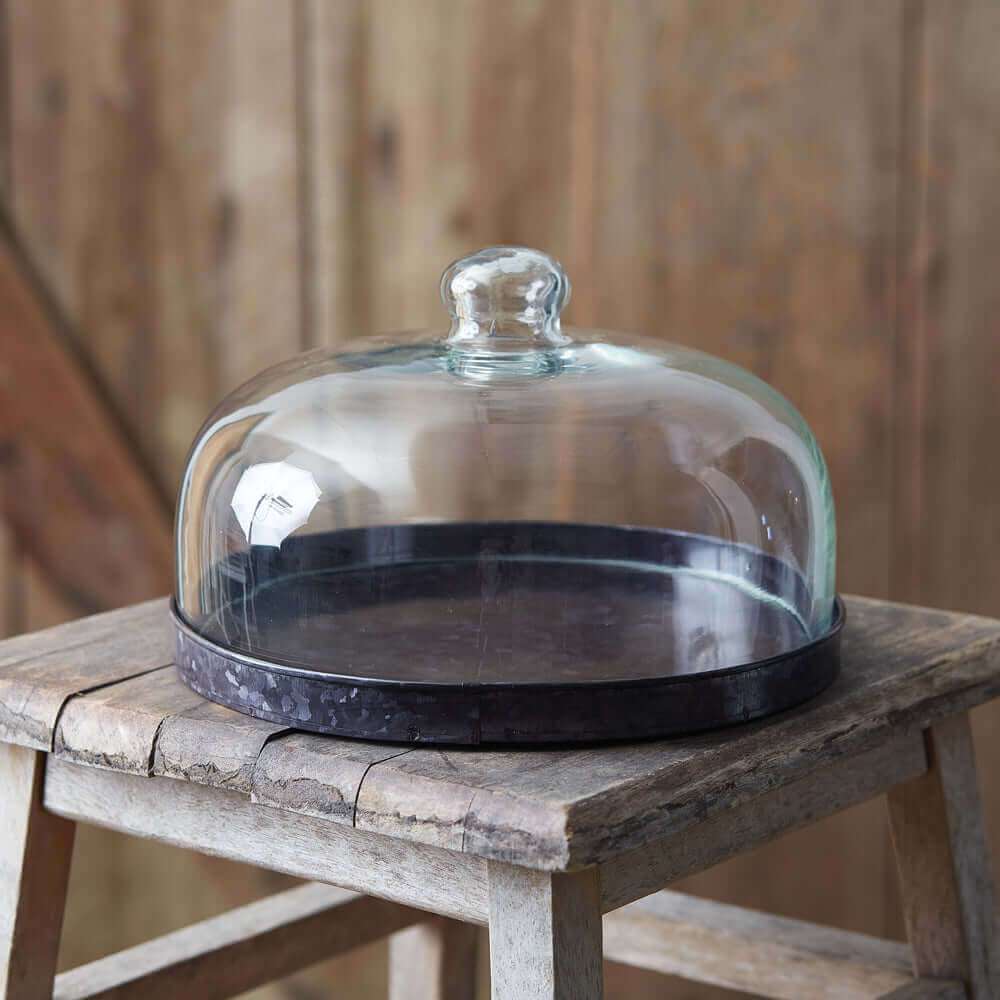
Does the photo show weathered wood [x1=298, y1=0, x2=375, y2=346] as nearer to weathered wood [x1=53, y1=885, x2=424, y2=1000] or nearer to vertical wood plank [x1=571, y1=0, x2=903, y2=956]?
vertical wood plank [x1=571, y1=0, x2=903, y2=956]

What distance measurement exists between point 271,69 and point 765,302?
2.41 ft

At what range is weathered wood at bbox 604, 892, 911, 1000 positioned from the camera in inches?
43.1

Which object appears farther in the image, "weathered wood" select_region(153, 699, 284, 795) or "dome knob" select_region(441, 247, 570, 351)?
"dome knob" select_region(441, 247, 570, 351)

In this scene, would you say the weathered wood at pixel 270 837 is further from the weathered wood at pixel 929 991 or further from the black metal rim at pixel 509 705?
the weathered wood at pixel 929 991

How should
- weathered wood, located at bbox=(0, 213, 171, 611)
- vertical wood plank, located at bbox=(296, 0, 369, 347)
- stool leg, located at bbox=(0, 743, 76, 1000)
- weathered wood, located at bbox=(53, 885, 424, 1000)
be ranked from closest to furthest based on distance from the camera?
stool leg, located at bbox=(0, 743, 76, 1000), weathered wood, located at bbox=(53, 885, 424, 1000), vertical wood plank, located at bbox=(296, 0, 369, 347), weathered wood, located at bbox=(0, 213, 171, 611)

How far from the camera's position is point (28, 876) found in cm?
91

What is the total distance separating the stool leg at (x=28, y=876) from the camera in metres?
0.89

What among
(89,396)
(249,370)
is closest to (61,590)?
(89,396)

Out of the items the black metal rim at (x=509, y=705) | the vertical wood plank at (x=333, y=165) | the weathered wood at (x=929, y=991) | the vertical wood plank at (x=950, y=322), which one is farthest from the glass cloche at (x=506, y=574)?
the vertical wood plank at (x=333, y=165)

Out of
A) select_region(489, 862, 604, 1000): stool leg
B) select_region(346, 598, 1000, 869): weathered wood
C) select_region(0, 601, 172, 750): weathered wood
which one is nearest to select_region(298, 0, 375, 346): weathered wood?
select_region(0, 601, 172, 750): weathered wood

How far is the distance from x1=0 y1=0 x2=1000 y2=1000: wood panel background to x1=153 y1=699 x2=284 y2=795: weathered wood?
1.11 m

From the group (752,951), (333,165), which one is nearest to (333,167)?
(333,165)

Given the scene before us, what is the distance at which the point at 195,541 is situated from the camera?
0.90 m

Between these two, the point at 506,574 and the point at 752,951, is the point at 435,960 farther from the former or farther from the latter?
the point at 506,574
